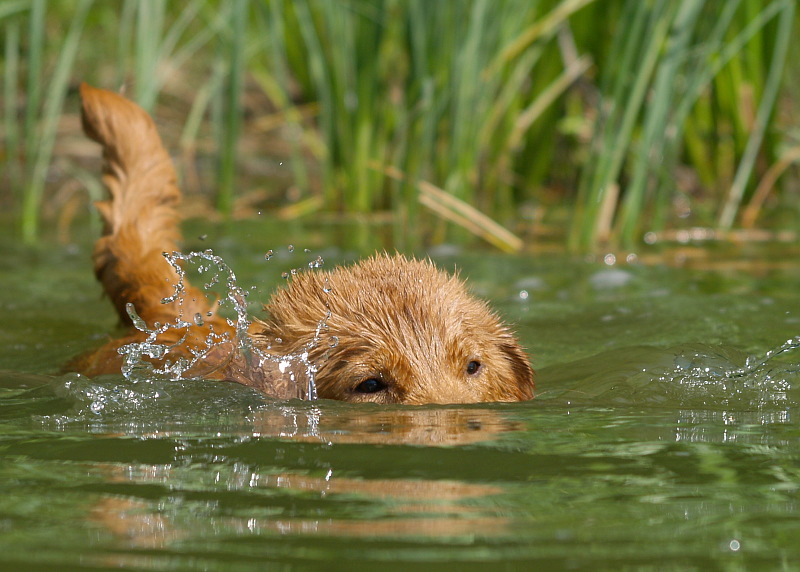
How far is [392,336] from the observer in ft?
12.7

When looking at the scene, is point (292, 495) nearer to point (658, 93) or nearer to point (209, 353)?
point (209, 353)

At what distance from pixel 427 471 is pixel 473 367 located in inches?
51.7

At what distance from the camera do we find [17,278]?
22.6ft

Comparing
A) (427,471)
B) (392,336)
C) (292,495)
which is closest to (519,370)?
(392,336)

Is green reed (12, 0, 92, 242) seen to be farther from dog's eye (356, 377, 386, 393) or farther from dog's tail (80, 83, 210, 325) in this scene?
dog's eye (356, 377, 386, 393)

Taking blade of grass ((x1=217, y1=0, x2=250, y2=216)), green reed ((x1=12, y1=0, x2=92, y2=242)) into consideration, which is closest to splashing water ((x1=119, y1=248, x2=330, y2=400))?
blade of grass ((x1=217, y1=0, x2=250, y2=216))

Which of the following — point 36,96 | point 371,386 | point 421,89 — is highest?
point 421,89

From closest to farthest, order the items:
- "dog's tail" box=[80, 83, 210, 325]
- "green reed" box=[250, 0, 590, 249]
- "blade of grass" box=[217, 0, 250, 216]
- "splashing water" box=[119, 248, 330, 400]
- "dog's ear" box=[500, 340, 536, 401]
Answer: "splashing water" box=[119, 248, 330, 400] < "dog's ear" box=[500, 340, 536, 401] < "dog's tail" box=[80, 83, 210, 325] < "blade of grass" box=[217, 0, 250, 216] < "green reed" box=[250, 0, 590, 249]

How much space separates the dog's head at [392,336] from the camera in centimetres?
387

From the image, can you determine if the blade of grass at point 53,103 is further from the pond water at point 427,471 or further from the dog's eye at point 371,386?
the dog's eye at point 371,386

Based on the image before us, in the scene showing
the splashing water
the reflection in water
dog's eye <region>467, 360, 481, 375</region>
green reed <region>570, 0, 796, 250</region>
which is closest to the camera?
the reflection in water

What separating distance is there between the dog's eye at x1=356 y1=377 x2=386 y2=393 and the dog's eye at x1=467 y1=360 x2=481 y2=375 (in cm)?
36

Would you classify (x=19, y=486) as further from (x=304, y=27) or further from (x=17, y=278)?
(x=304, y=27)

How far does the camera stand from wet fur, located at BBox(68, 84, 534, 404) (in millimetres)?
3879
